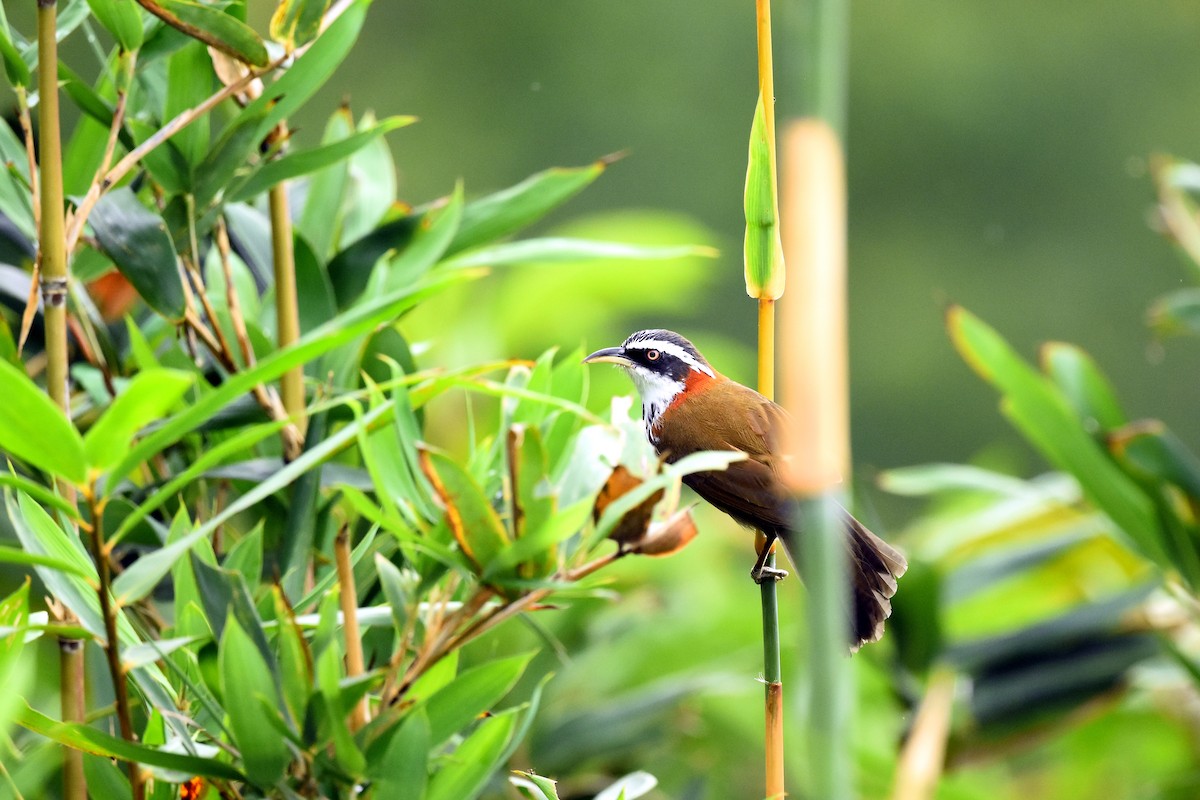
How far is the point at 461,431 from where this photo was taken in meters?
2.34

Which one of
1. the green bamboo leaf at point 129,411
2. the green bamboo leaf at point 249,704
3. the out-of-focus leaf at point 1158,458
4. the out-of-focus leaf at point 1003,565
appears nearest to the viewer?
the green bamboo leaf at point 129,411

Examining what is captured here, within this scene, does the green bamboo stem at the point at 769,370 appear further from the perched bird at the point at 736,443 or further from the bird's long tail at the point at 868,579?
the bird's long tail at the point at 868,579

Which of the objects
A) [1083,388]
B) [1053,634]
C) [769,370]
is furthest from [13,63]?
[1053,634]

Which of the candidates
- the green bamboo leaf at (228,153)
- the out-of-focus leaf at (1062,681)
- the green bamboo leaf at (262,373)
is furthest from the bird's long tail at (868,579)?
the out-of-focus leaf at (1062,681)

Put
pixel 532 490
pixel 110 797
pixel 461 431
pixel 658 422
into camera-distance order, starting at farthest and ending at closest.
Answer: pixel 461 431 → pixel 658 422 → pixel 110 797 → pixel 532 490

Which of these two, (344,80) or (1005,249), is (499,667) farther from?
(1005,249)

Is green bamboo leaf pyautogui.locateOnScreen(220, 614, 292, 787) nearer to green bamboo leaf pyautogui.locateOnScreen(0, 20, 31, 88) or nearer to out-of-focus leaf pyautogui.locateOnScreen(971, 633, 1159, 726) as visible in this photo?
green bamboo leaf pyautogui.locateOnScreen(0, 20, 31, 88)

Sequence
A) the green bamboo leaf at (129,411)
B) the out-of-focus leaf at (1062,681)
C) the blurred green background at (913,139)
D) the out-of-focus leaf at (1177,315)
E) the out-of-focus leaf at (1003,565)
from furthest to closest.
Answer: the blurred green background at (913,139), the out-of-focus leaf at (1003,565), the out-of-focus leaf at (1062,681), the out-of-focus leaf at (1177,315), the green bamboo leaf at (129,411)

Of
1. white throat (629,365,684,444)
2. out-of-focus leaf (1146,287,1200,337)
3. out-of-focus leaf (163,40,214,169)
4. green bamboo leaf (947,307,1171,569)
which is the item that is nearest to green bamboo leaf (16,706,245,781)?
out-of-focus leaf (163,40,214,169)

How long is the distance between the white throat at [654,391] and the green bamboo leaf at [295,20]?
2.03 feet

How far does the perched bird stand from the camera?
1072 mm

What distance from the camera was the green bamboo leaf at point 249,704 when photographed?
715mm

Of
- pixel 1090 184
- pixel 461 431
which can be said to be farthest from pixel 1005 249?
pixel 461 431

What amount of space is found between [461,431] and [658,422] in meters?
0.94
